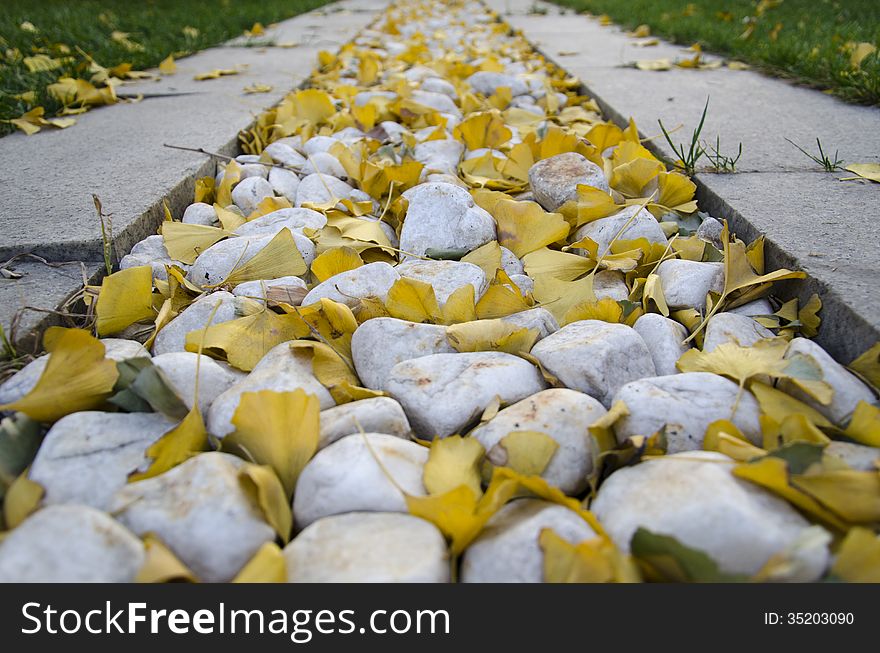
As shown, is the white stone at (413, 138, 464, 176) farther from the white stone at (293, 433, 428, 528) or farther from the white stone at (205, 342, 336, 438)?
the white stone at (293, 433, 428, 528)

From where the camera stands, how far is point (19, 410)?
866 millimetres

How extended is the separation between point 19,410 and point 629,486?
693 mm

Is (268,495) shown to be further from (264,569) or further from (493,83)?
(493,83)

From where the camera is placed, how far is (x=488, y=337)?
1.04 meters

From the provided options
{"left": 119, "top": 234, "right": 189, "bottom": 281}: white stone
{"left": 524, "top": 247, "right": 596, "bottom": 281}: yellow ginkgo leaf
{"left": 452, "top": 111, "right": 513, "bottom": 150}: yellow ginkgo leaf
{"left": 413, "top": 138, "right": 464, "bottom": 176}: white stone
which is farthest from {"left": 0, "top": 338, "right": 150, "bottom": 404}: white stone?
{"left": 452, "top": 111, "right": 513, "bottom": 150}: yellow ginkgo leaf

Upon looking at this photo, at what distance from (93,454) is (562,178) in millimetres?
1044

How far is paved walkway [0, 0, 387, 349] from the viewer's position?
125 cm

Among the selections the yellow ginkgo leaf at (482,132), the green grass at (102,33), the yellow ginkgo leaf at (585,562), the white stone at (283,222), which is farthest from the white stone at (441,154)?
the yellow ginkgo leaf at (585,562)

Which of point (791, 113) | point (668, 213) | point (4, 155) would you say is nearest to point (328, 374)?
point (668, 213)

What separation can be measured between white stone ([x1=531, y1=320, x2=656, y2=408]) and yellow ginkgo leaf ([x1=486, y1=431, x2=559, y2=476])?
17cm

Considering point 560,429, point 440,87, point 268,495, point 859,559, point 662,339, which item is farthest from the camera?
point 440,87

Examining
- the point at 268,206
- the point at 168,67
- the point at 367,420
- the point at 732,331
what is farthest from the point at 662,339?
the point at 168,67

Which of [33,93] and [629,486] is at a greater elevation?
[33,93]

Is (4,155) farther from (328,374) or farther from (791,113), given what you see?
(791,113)
